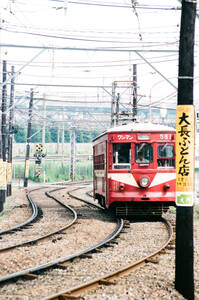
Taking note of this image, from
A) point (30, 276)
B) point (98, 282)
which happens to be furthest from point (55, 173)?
point (98, 282)

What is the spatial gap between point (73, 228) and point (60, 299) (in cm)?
707

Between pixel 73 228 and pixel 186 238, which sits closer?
pixel 186 238

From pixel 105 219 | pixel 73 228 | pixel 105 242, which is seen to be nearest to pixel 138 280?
pixel 105 242

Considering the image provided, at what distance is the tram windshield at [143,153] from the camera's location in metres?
14.6

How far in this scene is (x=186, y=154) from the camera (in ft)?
22.2

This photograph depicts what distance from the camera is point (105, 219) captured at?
15.6 metres

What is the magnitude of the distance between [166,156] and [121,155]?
141cm

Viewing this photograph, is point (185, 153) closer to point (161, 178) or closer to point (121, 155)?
point (161, 178)

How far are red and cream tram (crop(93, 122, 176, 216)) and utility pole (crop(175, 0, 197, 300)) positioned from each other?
24.9ft

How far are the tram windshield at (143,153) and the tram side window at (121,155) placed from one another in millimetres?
250

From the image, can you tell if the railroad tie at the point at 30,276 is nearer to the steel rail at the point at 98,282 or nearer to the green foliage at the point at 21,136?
the steel rail at the point at 98,282

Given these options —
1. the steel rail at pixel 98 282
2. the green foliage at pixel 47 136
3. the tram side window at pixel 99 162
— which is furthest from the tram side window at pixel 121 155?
the green foliage at pixel 47 136

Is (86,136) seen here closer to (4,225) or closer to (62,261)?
(4,225)

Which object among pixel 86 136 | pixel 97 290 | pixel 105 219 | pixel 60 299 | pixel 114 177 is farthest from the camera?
pixel 86 136
